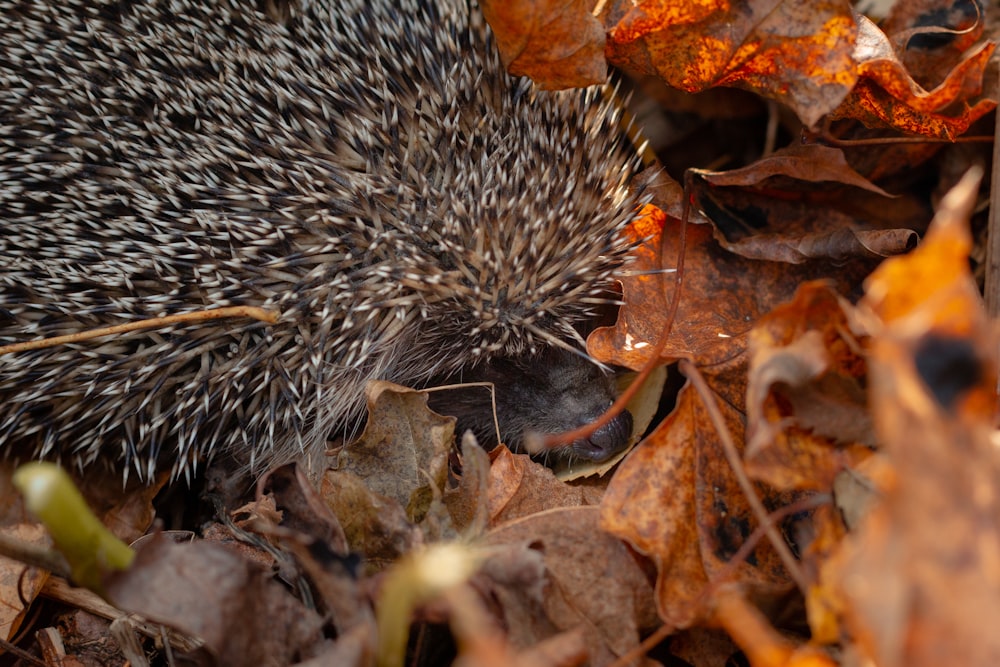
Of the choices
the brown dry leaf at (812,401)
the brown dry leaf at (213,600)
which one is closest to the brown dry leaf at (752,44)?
the brown dry leaf at (812,401)

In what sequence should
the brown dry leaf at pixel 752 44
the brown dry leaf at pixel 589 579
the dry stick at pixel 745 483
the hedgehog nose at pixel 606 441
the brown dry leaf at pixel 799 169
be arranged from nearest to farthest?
1. the dry stick at pixel 745 483
2. the brown dry leaf at pixel 589 579
3. the brown dry leaf at pixel 752 44
4. the hedgehog nose at pixel 606 441
5. the brown dry leaf at pixel 799 169

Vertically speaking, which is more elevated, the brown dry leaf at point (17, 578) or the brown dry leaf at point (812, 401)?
the brown dry leaf at point (812, 401)

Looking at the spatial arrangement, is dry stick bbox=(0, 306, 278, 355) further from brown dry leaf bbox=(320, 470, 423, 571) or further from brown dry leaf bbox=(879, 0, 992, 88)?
brown dry leaf bbox=(879, 0, 992, 88)

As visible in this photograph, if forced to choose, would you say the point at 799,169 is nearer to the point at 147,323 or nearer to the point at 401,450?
the point at 401,450

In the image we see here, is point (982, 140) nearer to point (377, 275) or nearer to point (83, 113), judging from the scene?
point (377, 275)

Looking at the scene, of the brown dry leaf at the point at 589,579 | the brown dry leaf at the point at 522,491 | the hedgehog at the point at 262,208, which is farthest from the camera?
the hedgehog at the point at 262,208

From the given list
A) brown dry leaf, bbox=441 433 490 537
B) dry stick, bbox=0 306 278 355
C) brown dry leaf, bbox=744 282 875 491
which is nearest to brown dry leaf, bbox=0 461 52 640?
dry stick, bbox=0 306 278 355

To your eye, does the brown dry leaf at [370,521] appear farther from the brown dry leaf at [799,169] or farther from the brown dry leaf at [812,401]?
the brown dry leaf at [799,169]

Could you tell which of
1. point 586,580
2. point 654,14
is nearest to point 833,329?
point 586,580
